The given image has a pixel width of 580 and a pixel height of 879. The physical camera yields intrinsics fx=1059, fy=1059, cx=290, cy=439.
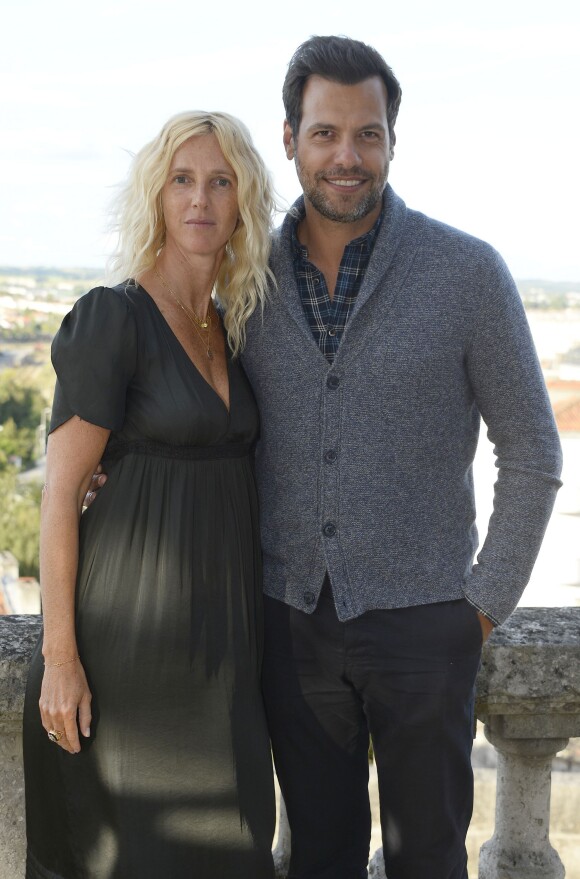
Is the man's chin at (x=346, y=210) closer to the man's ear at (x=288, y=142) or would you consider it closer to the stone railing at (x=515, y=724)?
the man's ear at (x=288, y=142)

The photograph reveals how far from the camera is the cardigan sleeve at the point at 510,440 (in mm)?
1948

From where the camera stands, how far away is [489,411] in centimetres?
200

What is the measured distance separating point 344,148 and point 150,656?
1.03 metres

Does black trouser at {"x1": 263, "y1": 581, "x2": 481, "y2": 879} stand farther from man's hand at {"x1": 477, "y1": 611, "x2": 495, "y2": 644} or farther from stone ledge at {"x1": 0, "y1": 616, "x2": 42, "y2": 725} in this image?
stone ledge at {"x1": 0, "y1": 616, "x2": 42, "y2": 725}

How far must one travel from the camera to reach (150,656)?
1905mm

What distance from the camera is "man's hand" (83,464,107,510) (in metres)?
1.99

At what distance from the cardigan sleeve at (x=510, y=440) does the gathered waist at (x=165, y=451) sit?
494mm

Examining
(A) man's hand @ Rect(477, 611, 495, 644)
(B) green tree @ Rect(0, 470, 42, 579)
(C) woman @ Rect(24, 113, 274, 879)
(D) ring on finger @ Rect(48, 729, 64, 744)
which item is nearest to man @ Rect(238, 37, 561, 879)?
(A) man's hand @ Rect(477, 611, 495, 644)

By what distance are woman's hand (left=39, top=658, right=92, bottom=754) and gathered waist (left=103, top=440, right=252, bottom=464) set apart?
384 mm

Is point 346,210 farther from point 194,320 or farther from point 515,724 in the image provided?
point 515,724

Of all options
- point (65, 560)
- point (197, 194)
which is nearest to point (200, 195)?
point (197, 194)

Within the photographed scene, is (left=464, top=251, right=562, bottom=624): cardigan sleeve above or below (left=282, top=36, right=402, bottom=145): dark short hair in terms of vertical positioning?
below

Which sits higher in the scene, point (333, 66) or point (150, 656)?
point (333, 66)

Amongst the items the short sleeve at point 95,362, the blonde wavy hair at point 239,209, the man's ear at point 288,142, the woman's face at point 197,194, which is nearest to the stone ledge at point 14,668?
the short sleeve at point 95,362
